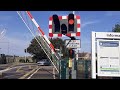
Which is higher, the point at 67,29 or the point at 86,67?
the point at 67,29
